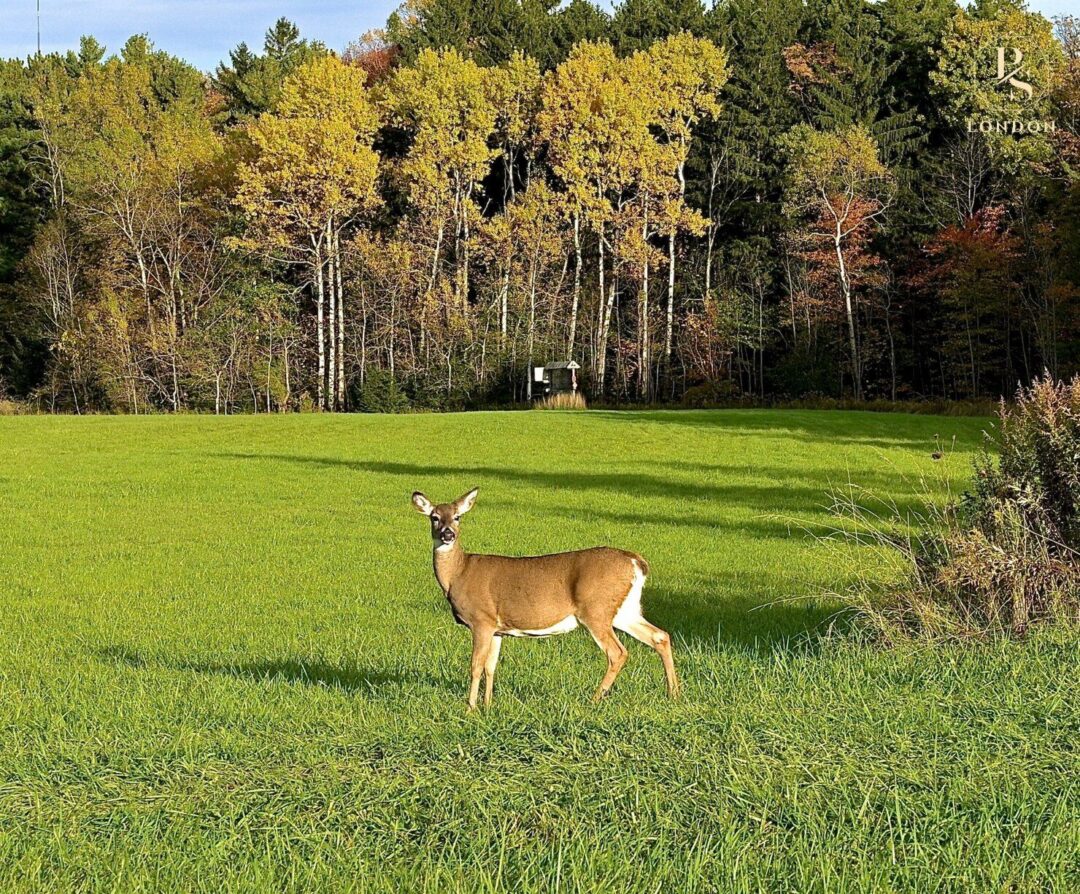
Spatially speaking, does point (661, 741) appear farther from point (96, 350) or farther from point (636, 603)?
point (96, 350)

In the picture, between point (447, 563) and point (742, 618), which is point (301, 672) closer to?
point (447, 563)

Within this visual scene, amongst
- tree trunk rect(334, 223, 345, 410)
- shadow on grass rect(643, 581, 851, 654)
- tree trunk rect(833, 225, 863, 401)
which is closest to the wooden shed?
tree trunk rect(334, 223, 345, 410)

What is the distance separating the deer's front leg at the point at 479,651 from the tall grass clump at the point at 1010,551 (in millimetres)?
3463

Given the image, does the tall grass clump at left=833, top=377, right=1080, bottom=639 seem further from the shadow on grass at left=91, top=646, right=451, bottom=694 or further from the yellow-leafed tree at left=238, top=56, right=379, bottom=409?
the yellow-leafed tree at left=238, top=56, right=379, bottom=409

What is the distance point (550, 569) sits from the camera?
6.67 m

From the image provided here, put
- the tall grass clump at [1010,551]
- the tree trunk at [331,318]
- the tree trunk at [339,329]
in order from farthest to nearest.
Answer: the tree trunk at [331,318], the tree trunk at [339,329], the tall grass clump at [1010,551]

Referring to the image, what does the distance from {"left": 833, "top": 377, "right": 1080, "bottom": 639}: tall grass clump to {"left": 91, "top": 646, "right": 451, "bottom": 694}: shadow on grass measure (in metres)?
3.49

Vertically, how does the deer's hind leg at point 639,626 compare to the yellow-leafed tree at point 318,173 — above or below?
below

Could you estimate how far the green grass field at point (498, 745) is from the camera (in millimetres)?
4633

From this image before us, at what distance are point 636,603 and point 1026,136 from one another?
54.9 m

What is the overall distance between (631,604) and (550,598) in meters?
0.45

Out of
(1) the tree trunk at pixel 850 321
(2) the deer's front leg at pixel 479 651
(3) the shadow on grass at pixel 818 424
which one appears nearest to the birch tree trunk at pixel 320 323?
(3) the shadow on grass at pixel 818 424

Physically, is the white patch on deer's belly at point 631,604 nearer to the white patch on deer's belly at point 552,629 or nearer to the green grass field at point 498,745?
the white patch on deer's belly at point 552,629

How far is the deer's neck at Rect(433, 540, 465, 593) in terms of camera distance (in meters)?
6.87
